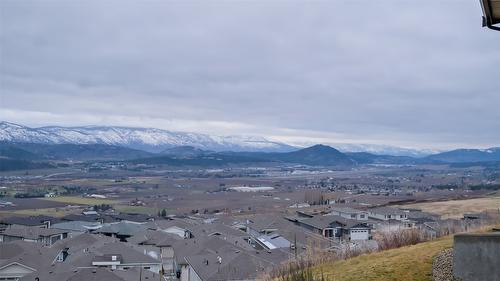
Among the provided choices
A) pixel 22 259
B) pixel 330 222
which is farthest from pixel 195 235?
pixel 22 259

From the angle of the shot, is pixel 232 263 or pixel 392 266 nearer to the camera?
pixel 392 266

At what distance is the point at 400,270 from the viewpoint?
10.1m

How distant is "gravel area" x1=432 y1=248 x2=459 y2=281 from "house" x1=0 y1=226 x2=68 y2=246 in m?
32.8

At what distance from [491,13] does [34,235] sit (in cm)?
3840

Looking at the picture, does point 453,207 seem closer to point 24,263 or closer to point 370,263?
point 24,263

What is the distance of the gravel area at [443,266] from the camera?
8750 millimetres

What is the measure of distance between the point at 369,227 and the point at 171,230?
15439 millimetres

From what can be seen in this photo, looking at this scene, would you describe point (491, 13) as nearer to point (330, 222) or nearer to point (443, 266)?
point (443, 266)

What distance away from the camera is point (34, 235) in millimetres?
38219

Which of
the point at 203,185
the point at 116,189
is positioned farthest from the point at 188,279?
the point at 203,185

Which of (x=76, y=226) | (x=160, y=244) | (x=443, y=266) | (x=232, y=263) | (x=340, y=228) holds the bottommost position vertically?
(x=76, y=226)

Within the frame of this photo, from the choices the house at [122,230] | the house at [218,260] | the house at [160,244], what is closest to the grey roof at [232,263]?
the house at [218,260]

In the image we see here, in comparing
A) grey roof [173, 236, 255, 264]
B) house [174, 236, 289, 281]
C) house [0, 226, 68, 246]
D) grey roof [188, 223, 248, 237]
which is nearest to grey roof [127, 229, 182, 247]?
grey roof [173, 236, 255, 264]

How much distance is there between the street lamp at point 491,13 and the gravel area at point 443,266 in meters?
4.62
